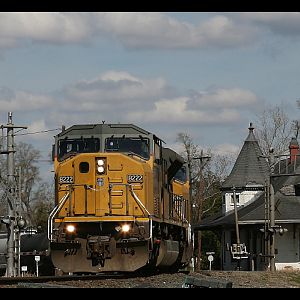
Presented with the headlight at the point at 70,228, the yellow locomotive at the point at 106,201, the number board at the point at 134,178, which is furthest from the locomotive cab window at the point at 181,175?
the headlight at the point at 70,228

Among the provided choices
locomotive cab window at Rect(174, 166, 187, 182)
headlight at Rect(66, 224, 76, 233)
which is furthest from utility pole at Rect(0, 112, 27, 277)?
headlight at Rect(66, 224, 76, 233)

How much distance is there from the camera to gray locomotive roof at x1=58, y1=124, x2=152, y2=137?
22.5 metres

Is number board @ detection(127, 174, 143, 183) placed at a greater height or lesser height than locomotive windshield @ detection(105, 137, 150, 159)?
lesser

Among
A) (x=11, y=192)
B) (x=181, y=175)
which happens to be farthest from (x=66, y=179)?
(x=11, y=192)

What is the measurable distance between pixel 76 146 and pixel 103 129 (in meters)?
0.93

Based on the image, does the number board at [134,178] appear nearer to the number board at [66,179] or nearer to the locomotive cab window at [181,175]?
the number board at [66,179]

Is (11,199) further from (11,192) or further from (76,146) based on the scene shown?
(76,146)

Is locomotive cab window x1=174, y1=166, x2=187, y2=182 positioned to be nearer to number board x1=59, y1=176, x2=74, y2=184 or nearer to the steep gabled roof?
number board x1=59, y1=176, x2=74, y2=184

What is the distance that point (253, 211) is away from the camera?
5866 centimetres

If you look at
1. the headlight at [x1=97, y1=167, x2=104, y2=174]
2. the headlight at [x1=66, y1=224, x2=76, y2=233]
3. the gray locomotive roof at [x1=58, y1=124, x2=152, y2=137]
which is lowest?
the headlight at [x1=66, y1=224, x2=76, y2=233]

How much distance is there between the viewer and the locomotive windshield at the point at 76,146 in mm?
22266

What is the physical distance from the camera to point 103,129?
22.5 m

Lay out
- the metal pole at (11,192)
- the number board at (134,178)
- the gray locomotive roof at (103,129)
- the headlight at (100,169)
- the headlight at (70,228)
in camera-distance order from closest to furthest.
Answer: the headlight at (70,228)
the headlight at (100,169)
the number board at (134,178)
the gray locomotive roof at (103,129)
the metal pole at (11,192)

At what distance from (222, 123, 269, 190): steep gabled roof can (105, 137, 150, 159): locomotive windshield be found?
1875 inches
